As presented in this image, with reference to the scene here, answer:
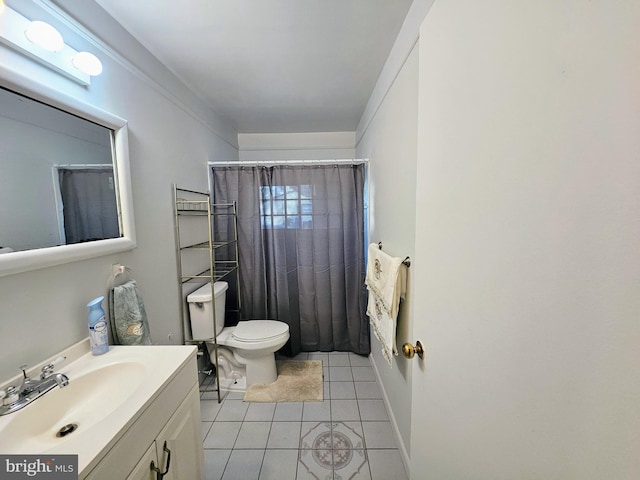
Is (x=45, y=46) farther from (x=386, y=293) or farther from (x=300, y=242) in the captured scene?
(x=300, y=242)

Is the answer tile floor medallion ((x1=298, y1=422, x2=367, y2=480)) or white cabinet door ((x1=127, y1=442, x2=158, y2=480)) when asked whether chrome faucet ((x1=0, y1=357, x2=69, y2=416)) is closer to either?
white cabinet door ((x1=127, y1=442, x2=158, y2=480))

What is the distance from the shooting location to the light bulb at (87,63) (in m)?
1.04

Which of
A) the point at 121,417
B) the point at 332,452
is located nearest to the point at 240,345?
the point at 332,452

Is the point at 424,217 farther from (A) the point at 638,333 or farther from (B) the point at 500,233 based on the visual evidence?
(A) the point at 638,333

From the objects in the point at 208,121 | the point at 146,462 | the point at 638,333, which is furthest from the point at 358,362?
the point at 208,121

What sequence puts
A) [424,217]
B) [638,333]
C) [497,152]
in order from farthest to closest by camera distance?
[424,217], [497,152], [638,333]

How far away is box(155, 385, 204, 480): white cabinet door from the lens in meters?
0.91

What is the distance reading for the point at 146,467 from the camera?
0.80 metres

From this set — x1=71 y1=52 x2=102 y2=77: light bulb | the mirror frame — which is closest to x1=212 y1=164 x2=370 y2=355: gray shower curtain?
the mirror frame

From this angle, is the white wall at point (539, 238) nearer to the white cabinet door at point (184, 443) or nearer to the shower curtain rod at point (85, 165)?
the white cabinet door at point (184, 443)

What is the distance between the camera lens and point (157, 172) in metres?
1.58

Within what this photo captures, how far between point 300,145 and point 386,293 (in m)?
2.33

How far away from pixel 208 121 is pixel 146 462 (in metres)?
2.31

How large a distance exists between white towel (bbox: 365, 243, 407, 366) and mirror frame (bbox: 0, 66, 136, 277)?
135cm
